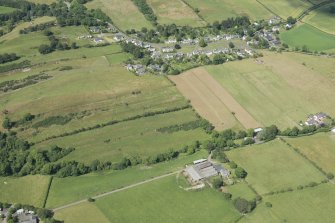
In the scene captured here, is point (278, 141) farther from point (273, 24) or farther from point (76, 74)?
point (273, 24)

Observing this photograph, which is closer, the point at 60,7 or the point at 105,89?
the point at 105,89

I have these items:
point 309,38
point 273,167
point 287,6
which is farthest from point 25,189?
point 287,6

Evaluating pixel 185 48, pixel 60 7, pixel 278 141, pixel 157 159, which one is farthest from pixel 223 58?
pixel 60 7

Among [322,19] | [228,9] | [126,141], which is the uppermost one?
[228,9]

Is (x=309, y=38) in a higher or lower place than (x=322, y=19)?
lower

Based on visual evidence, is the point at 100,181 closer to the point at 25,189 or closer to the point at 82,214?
the point at 82,214

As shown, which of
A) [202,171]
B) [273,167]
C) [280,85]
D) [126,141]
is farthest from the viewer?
[280,85]

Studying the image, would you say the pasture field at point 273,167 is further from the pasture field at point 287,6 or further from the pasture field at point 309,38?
the pasture field at point 287,6
